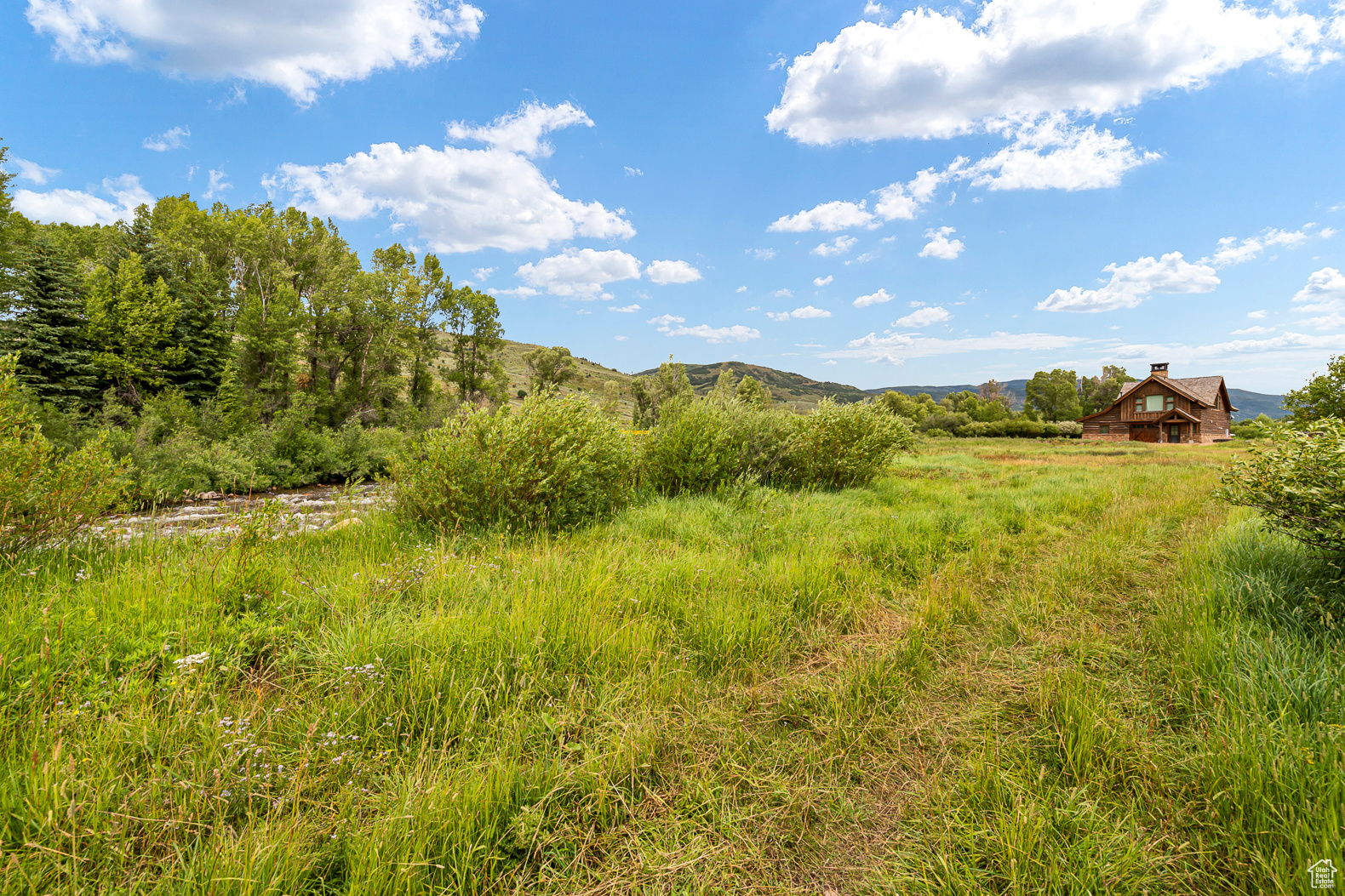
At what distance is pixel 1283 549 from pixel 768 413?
8.11 meters

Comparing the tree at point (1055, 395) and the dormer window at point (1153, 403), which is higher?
the tree at point (1055, 395)

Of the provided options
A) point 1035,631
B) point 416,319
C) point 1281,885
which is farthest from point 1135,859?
point 416,319

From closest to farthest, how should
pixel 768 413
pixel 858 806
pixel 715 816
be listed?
pixel 715 816
pixel 858 806
pixel 768 413

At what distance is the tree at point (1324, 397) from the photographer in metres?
7.00

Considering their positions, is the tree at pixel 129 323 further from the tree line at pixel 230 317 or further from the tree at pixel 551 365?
the tree at pixel 551 365

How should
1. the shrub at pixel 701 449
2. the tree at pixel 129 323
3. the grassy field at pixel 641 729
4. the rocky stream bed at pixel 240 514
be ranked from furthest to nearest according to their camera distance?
the tree at pixel 129 323
the shrub at pixel 701 449
the rocky stream bed at pixel 240 514
the grassy field at pixel 641 729

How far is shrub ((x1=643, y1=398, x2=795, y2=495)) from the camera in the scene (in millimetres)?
9586

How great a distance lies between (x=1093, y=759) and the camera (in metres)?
2.65

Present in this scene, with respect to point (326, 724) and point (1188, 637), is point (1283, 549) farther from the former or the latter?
point (326, 724)

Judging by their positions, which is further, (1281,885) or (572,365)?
(572,365)

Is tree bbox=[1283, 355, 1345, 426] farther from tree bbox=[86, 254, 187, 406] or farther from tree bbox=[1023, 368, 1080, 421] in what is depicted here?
tree bbox=[1023, 368, 1080, 421]

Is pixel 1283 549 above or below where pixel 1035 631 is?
above

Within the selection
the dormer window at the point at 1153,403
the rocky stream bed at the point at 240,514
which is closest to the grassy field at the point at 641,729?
the rocky stream bed at the point at 240,514

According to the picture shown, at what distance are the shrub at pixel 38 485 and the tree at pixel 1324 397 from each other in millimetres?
14334
